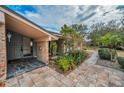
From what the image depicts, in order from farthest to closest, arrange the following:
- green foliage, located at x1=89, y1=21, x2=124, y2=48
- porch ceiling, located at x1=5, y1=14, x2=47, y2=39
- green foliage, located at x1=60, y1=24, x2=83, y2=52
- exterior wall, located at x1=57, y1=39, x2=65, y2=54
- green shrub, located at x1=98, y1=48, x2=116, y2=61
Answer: exterior wall, located at x1=57, y1=39, x2=65, y2=54, green foliage, located at x1=60, y1=24, x2=83, y2=52, green shrub, located at x1=98, y1=48, x2=116, y2=61, green foliage, located at x1=89, y1=21, x2=124, y2=48, porch ceiling, located at x1=5, y1=14, x2=47, y2=39

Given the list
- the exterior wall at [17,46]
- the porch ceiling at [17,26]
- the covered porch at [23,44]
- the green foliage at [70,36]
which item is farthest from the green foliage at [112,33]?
the exterior wall at [17,46]

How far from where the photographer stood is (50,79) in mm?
3506

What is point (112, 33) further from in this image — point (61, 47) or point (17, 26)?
point (17, 26)

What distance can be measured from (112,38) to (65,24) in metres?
3.08

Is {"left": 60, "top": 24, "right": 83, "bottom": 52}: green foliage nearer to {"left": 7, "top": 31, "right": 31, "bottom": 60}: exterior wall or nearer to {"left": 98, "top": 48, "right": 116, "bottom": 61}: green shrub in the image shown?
{"left": 98, "top": 48, "right": 116, "bottom": 61}: green shrub

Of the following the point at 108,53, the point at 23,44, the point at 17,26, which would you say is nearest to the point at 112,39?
the point at 108,53

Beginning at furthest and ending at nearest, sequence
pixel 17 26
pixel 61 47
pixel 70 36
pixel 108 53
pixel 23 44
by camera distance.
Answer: pixel 61 47 < pixel 70 36 < pixel 108 53 < pixel 23 44 < pixel 17 26

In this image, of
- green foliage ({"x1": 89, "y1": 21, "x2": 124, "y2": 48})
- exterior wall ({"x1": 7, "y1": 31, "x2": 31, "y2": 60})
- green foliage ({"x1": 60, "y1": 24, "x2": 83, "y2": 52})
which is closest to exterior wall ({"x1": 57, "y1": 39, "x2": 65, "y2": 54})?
green foliage ({"x1": 60, "y1": 24, "x2": 83, "y2": 52})

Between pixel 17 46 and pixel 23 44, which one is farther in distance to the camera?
pixel 23 44

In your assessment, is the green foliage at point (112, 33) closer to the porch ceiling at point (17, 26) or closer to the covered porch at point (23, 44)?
the covered porch at point (23, 44)

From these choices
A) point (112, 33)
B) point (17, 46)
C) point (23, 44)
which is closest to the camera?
point (112, 33)
